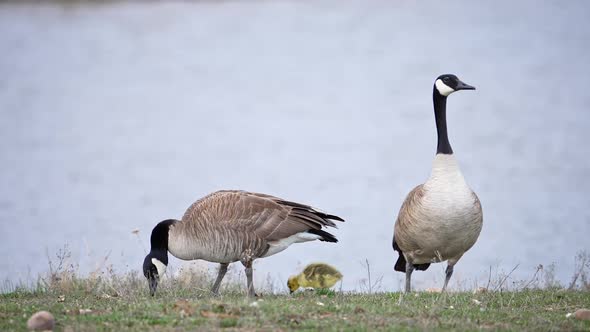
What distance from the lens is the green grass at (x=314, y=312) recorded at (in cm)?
658

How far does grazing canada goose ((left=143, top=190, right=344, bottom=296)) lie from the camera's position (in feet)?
28.9

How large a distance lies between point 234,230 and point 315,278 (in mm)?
1059

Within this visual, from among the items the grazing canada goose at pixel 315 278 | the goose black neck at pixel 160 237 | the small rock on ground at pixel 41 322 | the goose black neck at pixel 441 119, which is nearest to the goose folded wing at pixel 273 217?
the grazing canada goose at pixel 315 278

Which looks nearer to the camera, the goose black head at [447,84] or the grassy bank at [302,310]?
the grassy bank at [302,310]

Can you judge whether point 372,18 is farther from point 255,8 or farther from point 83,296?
point 83,296

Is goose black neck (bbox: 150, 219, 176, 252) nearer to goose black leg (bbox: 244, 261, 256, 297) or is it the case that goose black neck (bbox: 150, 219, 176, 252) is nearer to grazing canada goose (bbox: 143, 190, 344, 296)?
grazing canada goose (bbox: 143, 190, 344, 296)

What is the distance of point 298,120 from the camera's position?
32.4m

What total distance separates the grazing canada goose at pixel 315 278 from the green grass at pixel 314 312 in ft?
2.23

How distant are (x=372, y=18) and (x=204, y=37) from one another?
361 inches

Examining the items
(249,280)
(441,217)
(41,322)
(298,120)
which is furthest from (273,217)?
(298,120)

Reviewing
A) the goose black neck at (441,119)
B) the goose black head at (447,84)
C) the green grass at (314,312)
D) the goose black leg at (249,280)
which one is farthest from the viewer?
the goose black head at (447,84)

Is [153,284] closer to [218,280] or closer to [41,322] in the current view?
[218,280]

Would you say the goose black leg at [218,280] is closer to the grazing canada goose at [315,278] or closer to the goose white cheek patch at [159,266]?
the goose white cheek patch at [159,266]

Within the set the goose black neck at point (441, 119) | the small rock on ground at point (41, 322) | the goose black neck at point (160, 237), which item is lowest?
the small rock on ground at point (41, 322)
